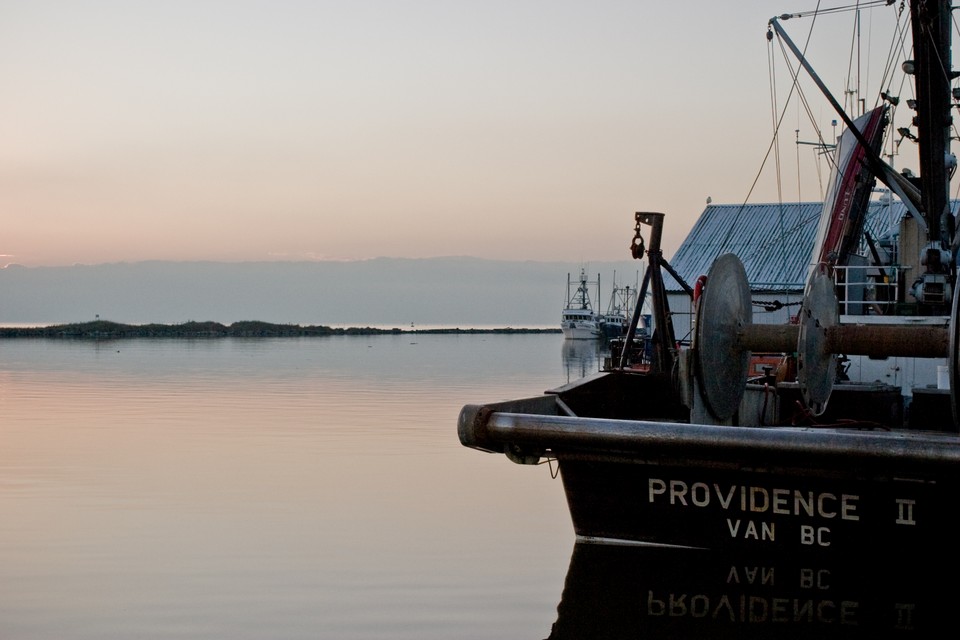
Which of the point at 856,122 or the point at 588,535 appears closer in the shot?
the point at 588,535

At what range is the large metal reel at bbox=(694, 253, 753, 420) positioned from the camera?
14109 mm

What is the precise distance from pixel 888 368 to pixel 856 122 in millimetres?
10593

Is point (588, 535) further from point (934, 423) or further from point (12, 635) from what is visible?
point (12, 635)

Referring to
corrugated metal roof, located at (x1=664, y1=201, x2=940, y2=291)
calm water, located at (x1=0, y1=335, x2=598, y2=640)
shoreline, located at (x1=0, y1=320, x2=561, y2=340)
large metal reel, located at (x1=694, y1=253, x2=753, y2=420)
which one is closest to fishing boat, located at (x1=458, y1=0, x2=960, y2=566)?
large metal reel, located at (x1=694, y1=253, x2=753, y2=420)

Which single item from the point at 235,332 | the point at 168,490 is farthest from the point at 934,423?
the point at 235,332

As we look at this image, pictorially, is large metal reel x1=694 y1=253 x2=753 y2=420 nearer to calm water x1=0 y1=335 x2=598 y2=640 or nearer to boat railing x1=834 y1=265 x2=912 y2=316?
calm water x1=0 y1=335 x2=598 y2=640

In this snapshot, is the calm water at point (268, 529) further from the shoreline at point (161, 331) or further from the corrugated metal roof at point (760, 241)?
the shoreline at point (161, 331)

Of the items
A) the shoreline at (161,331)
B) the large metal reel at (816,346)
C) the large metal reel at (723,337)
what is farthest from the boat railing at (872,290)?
the shoreline at (161,331)

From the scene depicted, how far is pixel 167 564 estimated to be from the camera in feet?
45.4

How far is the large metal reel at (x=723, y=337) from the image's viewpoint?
14.1 meters

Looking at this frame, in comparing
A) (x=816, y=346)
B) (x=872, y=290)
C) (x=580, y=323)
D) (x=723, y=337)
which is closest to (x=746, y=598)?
(x=816, y=346)

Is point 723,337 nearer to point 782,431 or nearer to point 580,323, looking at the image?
point 782,431

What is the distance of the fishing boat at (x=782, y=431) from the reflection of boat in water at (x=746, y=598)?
291 mm

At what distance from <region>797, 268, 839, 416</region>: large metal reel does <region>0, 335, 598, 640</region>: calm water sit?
11.6ft
